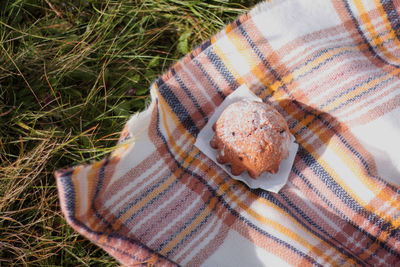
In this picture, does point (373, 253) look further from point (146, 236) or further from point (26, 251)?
point (26, 251)

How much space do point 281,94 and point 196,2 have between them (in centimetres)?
59

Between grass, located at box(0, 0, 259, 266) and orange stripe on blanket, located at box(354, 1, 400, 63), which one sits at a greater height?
grass, located at box(0, 0, 259, 266)

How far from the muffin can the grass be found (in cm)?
45

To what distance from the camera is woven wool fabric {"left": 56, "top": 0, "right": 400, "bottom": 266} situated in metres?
1.44

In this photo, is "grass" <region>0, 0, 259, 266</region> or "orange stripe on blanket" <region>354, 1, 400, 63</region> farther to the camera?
"orange stripe on blanket" <region>354, 1, 400, 63</region>

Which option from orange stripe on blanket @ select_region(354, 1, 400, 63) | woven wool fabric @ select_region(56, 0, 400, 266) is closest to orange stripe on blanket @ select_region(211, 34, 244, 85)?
woven wool fabric @ select_region(56, 0, 400, 266)

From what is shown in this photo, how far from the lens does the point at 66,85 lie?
5.32 ft

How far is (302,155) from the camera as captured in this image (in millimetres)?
1611

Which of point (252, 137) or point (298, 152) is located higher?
point (252, 137)

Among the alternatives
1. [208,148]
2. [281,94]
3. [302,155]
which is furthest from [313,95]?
[208,148]

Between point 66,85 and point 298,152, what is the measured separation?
1094mm

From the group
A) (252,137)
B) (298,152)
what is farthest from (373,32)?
(252,137)

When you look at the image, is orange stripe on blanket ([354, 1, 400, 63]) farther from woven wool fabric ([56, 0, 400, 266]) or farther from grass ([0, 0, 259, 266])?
grass ([0, 0, 259, 266])

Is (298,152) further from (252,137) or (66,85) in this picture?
(66,85)
